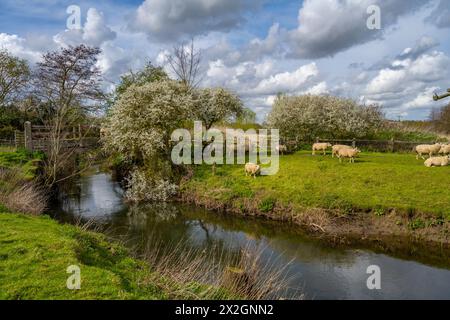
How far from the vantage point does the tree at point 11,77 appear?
42.0m

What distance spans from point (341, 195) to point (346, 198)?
0.39m

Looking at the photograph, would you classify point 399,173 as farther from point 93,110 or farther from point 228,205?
point 93,110

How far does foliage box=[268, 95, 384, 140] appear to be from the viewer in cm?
3647

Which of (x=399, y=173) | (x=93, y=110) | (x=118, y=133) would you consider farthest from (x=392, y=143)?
(x=93, y=110)

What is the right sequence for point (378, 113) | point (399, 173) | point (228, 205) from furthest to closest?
1. point (378, 113)
2. point (228, 205)
3. point (399, 173)

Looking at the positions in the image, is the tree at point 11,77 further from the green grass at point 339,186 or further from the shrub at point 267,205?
the shrub at point 267,205

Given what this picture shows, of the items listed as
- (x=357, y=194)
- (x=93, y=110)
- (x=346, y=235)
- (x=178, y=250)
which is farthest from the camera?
(x=93, y=110)

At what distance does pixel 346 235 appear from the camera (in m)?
17.6

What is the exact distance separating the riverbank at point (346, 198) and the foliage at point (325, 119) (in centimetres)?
1062

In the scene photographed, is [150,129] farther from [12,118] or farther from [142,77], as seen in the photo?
[12,118]

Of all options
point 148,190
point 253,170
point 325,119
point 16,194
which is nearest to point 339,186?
point 253,170

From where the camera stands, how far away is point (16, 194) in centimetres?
1563

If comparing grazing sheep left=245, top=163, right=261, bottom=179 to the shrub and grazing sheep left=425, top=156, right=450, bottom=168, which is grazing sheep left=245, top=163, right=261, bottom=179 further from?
grazing sheep left=425, top=156, right=450, bottom=168
